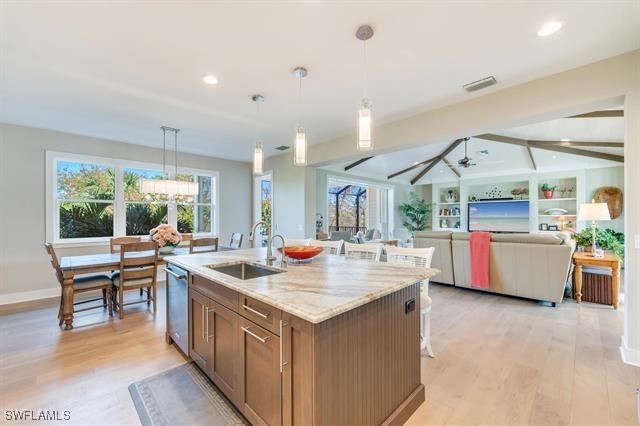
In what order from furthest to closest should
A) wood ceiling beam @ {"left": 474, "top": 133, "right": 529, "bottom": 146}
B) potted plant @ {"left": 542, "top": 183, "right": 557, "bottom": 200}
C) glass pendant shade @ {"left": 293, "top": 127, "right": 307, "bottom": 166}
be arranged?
potted plant @ {"left": 542, "top": 183, "right": 557, "bottom": 200} → wood ceiling beam @ {"left": 474, "top": 133, "right": 529, "bottom": 146} → glass pendant shade @ {"left": 293, "top": 127, "right": 307, "bottom": 166}

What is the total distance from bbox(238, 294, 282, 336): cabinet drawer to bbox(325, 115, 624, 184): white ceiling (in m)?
5.56

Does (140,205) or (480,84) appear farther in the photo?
(140,205)

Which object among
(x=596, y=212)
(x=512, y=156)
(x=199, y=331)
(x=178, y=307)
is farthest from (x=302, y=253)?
(x=512, y=156)

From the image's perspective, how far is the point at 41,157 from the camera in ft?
14.2

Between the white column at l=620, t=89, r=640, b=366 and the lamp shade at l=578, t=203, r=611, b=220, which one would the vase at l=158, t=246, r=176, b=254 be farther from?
the lamp shade at l=578, t=203, r=611, b=220

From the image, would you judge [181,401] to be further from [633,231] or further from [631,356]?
[633,231]

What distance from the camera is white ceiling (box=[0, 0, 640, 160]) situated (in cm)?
188

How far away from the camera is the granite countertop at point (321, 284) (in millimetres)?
1290

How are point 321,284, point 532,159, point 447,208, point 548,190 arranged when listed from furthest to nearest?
point 447,208 → point 548,190 → point 532,159 → point 321,284

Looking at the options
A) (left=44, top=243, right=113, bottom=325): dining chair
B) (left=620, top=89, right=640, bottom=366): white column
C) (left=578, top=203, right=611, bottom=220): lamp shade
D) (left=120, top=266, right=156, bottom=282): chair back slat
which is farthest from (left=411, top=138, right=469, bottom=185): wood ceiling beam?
(left=44, top=243, right=113, bottom=325): dining chair

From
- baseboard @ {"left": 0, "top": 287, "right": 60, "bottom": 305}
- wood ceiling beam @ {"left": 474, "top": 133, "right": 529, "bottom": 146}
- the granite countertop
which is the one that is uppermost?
wood ceiling beam @ {"left": 474, "top": 133, "right": 529, "bottom": 146}

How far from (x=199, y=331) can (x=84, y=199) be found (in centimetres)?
410

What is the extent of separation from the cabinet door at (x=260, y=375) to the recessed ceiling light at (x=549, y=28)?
2824mm

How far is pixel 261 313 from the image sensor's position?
59.0 inches
